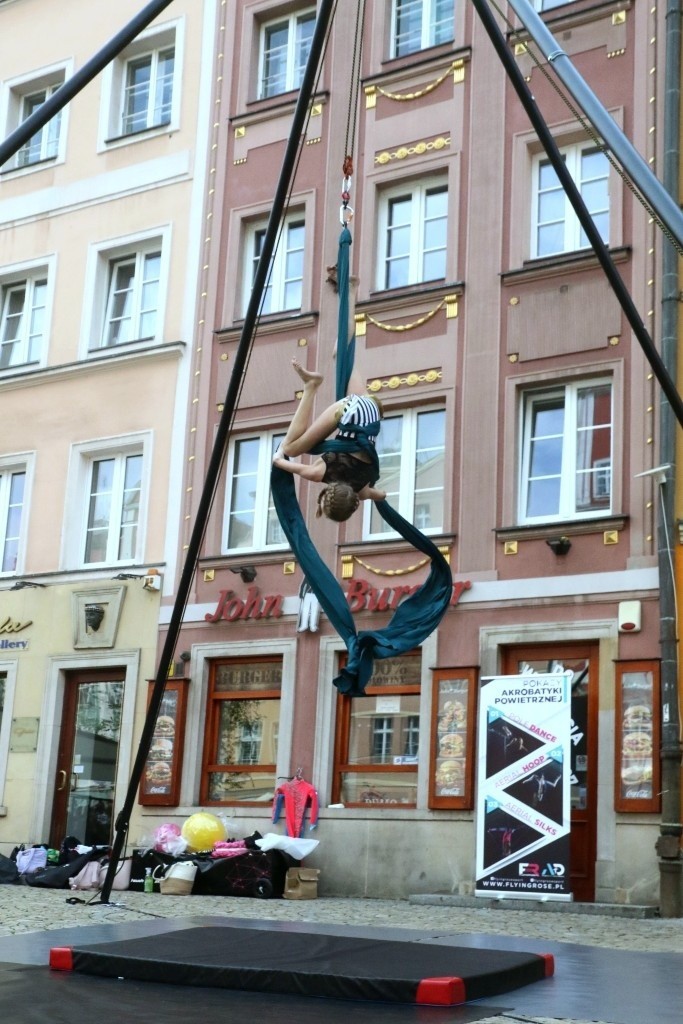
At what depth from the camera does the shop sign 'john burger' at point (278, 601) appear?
18.8 meters

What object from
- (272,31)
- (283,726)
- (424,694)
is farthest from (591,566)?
(272,31)

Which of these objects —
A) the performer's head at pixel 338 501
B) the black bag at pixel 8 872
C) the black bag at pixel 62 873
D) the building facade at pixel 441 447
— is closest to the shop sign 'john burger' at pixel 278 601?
the building facade at pixel 441 447

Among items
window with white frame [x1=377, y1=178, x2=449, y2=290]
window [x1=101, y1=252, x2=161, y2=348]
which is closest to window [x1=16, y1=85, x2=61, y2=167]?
window [x1=101, y1=252, x2=161, y2=348]

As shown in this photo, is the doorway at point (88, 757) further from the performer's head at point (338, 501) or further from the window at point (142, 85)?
the performer's head at point (338, 501)

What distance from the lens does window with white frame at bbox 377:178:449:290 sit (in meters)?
20.2

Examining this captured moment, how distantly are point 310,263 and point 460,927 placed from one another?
10274 millimetres

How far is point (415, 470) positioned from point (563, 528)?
250 centimetres

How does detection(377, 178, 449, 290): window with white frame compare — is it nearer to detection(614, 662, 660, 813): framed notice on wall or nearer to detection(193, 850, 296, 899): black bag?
detection(614, 662, 660, 813): framed notice on wall

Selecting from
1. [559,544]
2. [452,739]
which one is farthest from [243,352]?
[452,739]

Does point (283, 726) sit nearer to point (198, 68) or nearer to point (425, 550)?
point (425, 550)

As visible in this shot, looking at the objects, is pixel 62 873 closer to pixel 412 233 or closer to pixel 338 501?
pixel 338 501

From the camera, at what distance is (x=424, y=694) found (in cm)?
1852

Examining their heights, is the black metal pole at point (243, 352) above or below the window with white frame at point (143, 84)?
below

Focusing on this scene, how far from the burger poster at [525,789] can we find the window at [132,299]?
884cm
